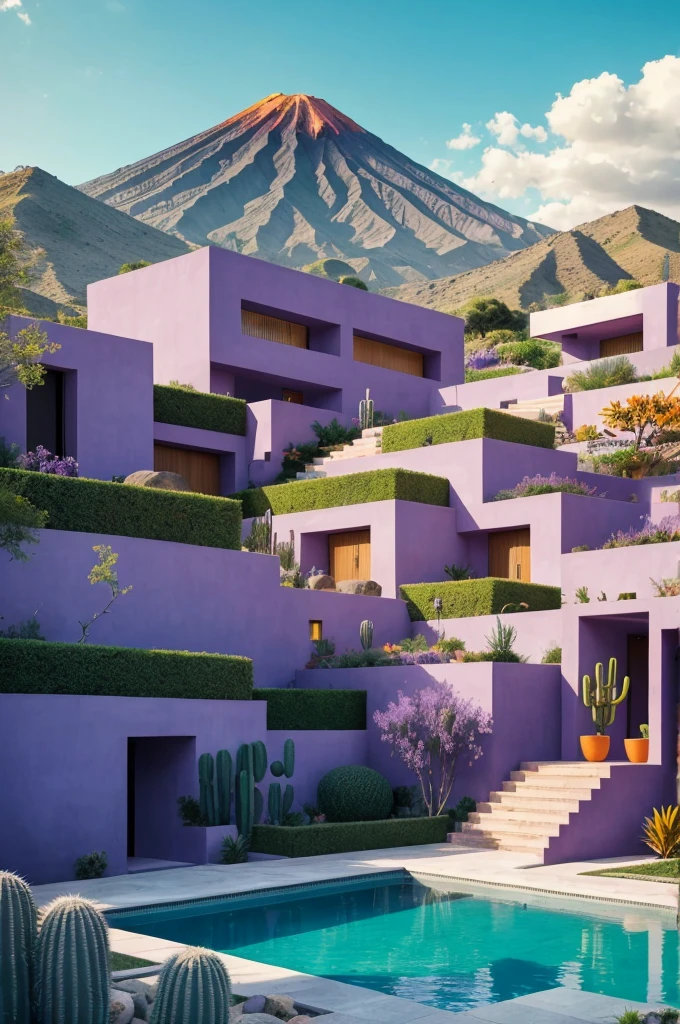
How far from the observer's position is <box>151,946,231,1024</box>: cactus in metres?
8.24

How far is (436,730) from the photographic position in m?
22.4

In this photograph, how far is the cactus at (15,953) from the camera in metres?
8.53

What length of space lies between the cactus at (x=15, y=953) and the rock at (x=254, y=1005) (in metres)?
2.10

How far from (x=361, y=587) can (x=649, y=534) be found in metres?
6.52

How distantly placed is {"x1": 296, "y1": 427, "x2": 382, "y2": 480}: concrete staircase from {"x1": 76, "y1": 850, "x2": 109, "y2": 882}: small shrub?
55.2 ft

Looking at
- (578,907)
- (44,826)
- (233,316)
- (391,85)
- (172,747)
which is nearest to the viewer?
(578,907)

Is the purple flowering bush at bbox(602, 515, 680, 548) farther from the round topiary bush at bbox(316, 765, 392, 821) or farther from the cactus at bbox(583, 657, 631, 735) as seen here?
the round topiary bush at bbox(316, 765, 392, 821)

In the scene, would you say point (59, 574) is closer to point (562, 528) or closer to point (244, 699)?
point (244, 699)

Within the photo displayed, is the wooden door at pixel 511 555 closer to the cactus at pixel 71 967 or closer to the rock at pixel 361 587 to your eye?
the rock at pixel 361 587

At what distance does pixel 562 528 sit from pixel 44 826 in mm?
14707

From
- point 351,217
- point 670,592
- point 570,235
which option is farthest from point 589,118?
point 670,592

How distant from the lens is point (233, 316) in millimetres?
37062

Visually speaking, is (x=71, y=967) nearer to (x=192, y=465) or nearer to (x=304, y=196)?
(x=192, y=465)

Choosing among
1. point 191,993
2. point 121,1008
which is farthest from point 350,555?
point 191,993
